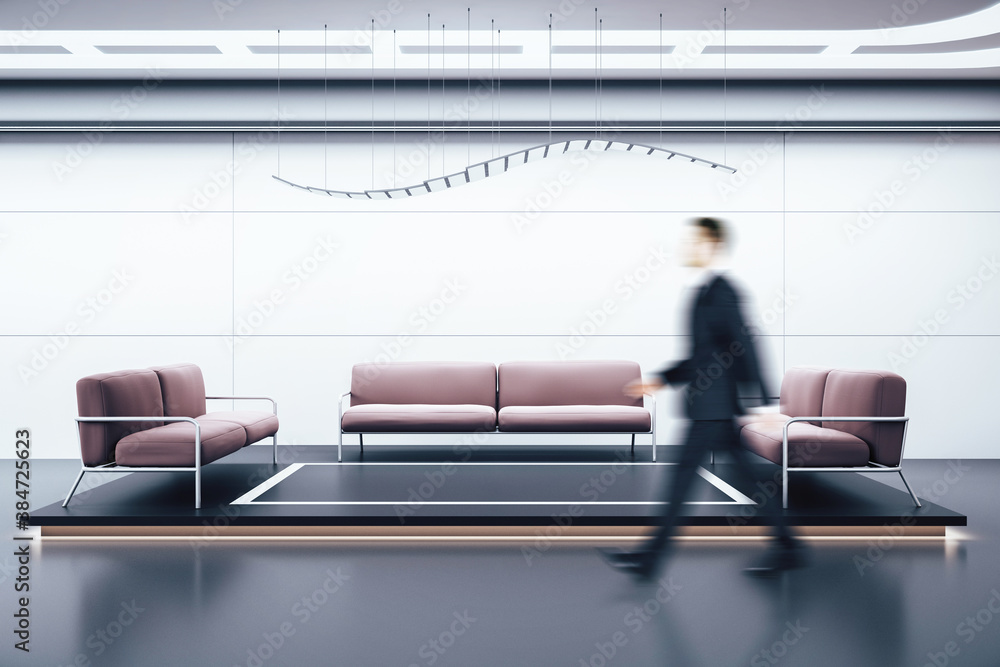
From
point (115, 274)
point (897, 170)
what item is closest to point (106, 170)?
point (115, 274)

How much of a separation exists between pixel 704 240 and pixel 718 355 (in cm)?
55

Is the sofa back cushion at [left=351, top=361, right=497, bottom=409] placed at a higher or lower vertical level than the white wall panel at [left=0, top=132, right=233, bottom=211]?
lower

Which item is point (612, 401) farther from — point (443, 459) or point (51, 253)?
point (51, 253)

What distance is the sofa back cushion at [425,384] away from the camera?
6.52 meters

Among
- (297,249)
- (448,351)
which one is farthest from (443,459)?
(297,249)

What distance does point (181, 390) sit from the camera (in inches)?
213

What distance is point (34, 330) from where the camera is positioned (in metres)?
6.95

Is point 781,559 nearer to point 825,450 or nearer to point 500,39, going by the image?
point 825,450

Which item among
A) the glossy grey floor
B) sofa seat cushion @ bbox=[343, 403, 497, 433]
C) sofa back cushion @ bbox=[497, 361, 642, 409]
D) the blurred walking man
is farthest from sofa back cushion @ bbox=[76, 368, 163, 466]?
the blurred walking man

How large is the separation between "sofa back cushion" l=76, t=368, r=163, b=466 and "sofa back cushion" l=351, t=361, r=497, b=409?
2144 mm

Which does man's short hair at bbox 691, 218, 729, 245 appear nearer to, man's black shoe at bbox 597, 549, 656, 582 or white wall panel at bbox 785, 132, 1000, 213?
man's black shoe at bbox 597, 549, 656, 582

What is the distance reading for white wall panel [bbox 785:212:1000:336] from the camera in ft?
22.7

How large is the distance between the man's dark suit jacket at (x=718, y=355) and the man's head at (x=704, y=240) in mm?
116

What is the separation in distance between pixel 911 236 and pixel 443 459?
550 centimetres
